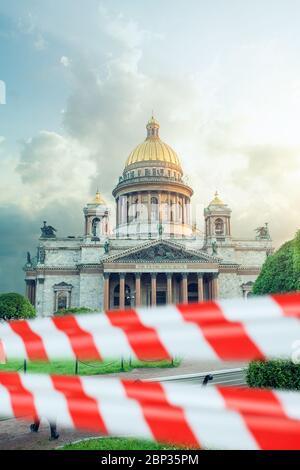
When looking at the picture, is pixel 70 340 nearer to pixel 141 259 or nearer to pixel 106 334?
pixel 106 334

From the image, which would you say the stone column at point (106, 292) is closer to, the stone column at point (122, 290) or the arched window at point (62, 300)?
the stone column at point (122, 290)

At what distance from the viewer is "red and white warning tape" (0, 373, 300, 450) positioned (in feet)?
6.03

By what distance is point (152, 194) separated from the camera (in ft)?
222

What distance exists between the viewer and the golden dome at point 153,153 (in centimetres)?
6906

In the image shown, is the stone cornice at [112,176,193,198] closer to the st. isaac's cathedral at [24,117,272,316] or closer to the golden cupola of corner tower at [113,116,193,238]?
the golden cupola of corner tower at [113,116,193,238]

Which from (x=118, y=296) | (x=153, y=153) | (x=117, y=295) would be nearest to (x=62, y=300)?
(x=117, y=295)

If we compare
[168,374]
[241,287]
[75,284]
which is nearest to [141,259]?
[75,284]

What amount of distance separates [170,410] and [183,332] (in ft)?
1.34

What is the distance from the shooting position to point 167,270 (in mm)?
51938

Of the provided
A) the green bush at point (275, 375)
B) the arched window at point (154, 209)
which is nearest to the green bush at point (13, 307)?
the green bush at point (275, 375)

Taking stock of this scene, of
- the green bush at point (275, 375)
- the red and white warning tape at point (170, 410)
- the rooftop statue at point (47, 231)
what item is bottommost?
the green bush at point (275, 375)

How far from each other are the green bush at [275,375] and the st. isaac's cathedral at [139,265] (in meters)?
41.7

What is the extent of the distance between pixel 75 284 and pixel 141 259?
393 inches

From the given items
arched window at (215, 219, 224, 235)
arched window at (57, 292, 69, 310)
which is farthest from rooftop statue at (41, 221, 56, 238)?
arched window at (215, 219, 224, 235)
